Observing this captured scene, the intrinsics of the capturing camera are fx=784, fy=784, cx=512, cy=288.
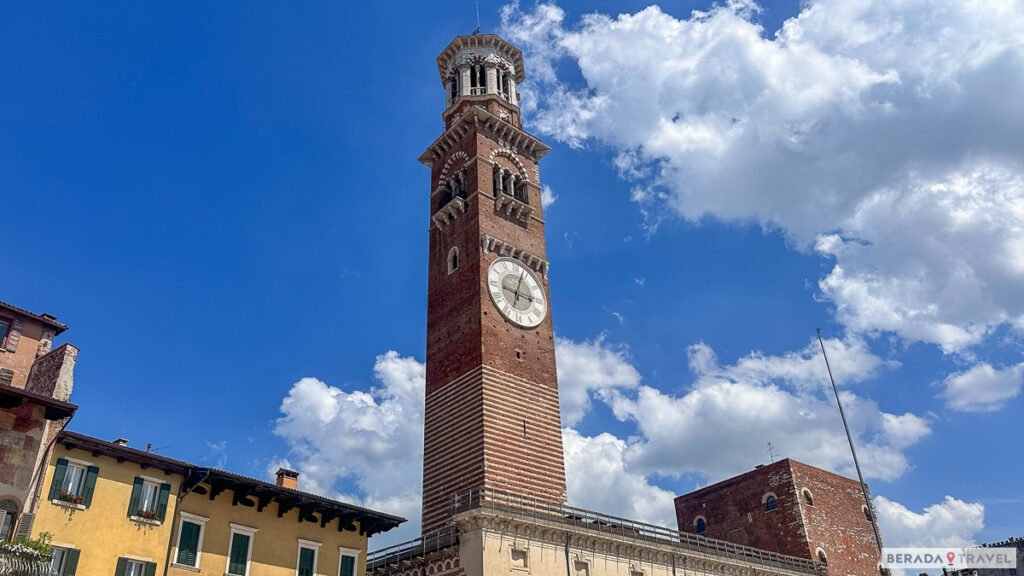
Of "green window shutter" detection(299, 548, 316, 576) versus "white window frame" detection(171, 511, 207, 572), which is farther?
"green window shutter" detection(299, 548, 316, 576)

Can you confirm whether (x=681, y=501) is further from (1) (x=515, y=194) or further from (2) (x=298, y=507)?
(2) (x=298, y=507)

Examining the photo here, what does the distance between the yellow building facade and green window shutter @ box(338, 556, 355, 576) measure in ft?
0.15

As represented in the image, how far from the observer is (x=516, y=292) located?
44.0m

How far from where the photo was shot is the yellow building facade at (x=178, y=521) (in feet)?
75.5

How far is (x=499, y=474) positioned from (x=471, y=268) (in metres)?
12.1

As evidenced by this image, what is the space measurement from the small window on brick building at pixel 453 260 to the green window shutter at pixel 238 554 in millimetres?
21222

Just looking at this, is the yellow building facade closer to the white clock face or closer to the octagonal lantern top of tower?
the white clock face

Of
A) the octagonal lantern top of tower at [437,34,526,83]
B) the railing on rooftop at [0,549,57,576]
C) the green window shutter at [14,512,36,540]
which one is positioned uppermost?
the octagonal lantern top of tower at [437,34,526,83]

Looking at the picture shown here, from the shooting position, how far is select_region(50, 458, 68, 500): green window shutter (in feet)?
74.7

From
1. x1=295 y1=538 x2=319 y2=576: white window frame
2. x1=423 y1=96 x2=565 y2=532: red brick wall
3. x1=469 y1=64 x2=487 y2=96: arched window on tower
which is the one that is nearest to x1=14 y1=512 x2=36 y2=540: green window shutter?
x1=295 y1=538 x2=319 y2=576: white window frame

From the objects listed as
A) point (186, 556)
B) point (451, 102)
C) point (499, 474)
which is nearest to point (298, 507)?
point (186, 556)

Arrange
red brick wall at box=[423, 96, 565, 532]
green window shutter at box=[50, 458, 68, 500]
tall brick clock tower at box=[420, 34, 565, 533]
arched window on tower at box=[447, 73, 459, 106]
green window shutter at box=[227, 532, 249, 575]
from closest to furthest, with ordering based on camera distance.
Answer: green window shutter at box=[50, 458, 68, 500], green window shutter at box=[227, 532, 249, 575], red brick wall at box=[423, 96, 565, 532], tall brick clock tower at box=[420, 34, 565, 533], arched window on tower at box=[447, 73, 459, 106]

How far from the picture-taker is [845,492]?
5384cm

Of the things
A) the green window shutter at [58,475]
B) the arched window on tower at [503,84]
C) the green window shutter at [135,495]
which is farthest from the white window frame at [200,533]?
the arched window on tower at [503,84]
